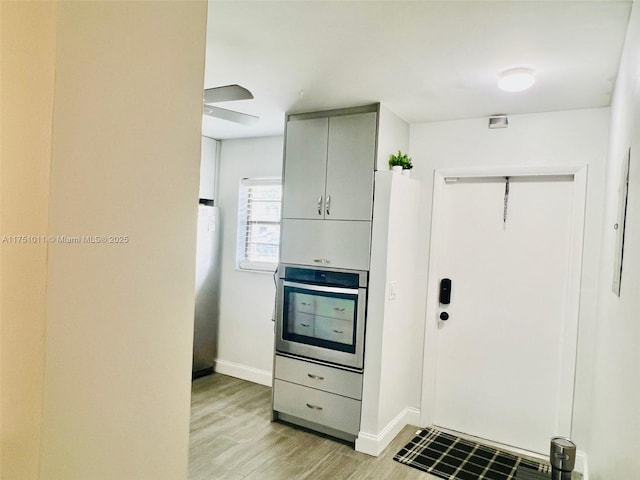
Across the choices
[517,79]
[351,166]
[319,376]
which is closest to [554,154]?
[517,79]

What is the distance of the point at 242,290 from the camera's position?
15.0 feet

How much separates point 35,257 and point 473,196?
127 inches

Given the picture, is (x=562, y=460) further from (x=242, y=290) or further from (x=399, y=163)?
(x=242, y=290)

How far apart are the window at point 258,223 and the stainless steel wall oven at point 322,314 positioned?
0.94 metres

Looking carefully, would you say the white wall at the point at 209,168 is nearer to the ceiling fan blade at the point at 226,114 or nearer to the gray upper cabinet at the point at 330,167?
the gray upper cabinet at the point at 330,167

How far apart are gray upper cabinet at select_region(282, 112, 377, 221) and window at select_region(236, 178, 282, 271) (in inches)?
36.8

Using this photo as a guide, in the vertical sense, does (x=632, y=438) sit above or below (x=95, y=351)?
below

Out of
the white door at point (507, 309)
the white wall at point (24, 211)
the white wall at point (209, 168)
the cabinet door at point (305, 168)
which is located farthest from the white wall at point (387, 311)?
the white wall at point (24, 211)

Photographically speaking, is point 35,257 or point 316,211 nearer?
point 35,257

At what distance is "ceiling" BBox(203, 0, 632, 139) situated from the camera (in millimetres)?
1815

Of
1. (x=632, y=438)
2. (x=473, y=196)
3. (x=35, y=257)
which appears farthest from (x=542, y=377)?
(x=35, y=257)

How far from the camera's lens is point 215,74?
107 inches

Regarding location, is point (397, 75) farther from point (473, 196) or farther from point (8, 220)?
point (8, 220)

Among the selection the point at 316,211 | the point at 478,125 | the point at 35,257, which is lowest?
the point at 35,257
